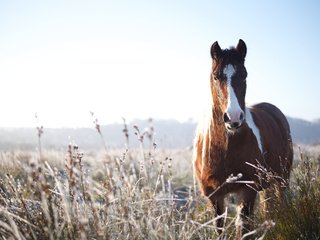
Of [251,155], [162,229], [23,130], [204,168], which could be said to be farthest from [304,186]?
[23,130]

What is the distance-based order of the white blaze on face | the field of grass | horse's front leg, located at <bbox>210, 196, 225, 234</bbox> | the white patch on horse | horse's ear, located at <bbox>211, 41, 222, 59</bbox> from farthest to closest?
the white patch on horse, horse's front leg, located at <bbox>210, 196, 225, 234</bbox>, horse's ear, located at <bbox>211, 41, 222, 59</bbox>, the white blaze on face, the field of grass

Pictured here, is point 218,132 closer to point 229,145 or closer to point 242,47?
point 229,145

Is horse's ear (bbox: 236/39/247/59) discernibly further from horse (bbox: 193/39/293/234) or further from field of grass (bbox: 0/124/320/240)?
field of grass (bbox: 0/124/320/240)

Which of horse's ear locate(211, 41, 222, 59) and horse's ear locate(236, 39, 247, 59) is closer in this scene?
horse's ear locate(211, 41, 222, 59)

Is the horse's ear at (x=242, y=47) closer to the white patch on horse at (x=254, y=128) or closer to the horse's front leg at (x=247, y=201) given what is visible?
the white patch on horse at (x=254, y=128)

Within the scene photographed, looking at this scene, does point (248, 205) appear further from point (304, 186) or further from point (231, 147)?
point (304, 186)

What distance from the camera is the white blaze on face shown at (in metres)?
3.91

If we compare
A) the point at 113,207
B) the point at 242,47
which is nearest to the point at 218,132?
the point at 242,47

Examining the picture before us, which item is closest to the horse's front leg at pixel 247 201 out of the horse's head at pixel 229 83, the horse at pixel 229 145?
the horse at pixel 229 145

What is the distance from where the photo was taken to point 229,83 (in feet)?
13.9

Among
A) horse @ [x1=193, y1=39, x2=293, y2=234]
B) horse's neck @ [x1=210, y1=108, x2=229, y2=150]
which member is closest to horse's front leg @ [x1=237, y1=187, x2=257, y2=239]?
horse @ [x1=193, y1=39, x2=293, y2=234]

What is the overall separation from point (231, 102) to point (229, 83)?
291 mm

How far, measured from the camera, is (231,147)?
15.2ft

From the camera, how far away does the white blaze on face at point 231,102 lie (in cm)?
391
